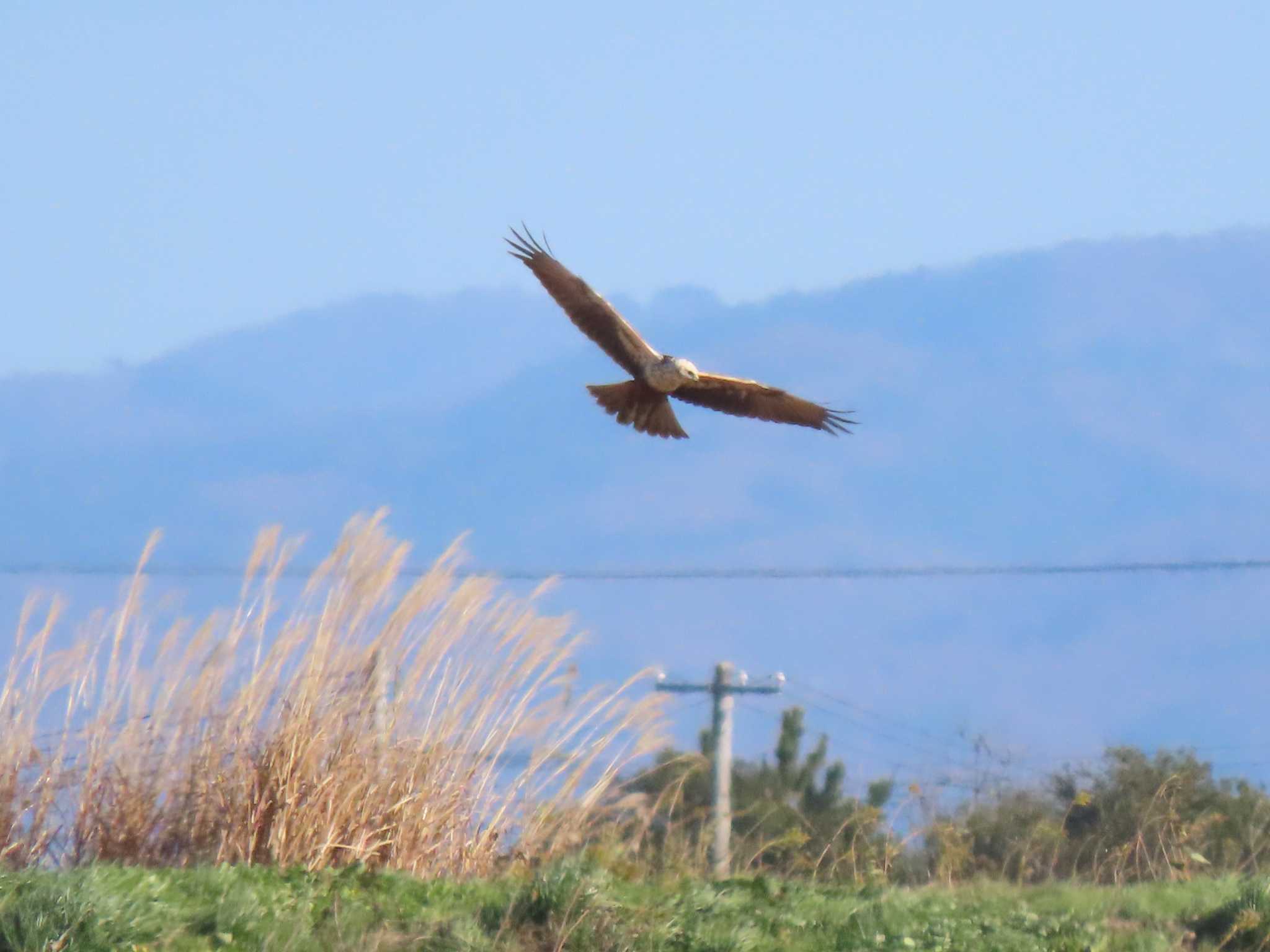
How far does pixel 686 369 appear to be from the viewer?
21.5 ft

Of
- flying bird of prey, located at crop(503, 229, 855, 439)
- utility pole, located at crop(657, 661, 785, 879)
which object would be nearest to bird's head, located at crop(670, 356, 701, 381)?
flying bird of prey, located at crop(503, 229, 855, 439)

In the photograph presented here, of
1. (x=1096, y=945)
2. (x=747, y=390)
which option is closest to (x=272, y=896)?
(x=1096, y=945)

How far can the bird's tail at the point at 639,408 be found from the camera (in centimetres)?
700

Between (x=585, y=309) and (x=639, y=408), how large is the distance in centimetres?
62

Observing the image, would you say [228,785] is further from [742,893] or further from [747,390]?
[747,390]

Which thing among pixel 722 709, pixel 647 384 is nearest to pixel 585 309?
pixel 647 384

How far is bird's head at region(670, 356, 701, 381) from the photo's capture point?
21.5ft

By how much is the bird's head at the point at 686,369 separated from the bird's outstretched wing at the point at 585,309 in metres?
0.09

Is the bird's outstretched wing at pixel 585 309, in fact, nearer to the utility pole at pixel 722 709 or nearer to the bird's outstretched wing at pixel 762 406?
the bird's outstretched wing at pixel 762 406

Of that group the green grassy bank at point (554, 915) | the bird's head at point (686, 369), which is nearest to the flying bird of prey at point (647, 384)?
the bird's head at point (686, 369)

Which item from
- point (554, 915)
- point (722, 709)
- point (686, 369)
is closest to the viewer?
point (554, 915)

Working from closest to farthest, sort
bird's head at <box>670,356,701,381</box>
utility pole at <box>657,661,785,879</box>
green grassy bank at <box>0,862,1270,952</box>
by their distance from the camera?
green grassy bank at <box>0,862,1270,952</box> → bird's head at <box>670,356,701,381</box> → utility pole at <box>657,661,785,879</box>

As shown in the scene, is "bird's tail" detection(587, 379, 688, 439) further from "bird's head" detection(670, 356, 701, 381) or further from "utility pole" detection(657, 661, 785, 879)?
"utility pole" detection(657, 661, 785, 879)

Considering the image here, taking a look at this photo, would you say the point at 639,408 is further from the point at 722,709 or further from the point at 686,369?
the point at 722,709
